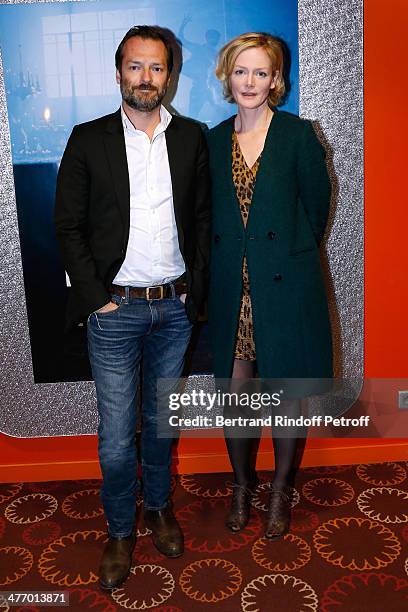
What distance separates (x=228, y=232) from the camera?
2135mm

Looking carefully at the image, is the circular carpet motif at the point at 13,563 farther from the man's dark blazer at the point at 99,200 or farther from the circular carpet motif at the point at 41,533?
the man's dark blazer at the point at 99,200

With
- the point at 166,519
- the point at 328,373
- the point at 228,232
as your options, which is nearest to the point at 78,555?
the point at 166,519

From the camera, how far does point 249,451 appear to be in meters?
2.43

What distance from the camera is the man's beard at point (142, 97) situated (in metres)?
1.92

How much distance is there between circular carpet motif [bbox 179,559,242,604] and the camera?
2057mm

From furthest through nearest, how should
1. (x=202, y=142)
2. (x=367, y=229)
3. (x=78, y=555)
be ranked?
1. (x=367, y=229)
2. (x=78, y=555)
3. (x=202, y=142)

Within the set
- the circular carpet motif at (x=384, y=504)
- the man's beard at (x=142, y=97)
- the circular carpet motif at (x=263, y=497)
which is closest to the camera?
the man's beard at (x=142, y=97)

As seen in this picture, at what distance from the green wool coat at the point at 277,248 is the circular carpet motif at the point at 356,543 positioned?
23.7 inches

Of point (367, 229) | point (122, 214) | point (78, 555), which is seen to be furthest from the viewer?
point (367, 229)

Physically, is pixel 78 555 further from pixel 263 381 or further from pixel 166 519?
pixel 263 381

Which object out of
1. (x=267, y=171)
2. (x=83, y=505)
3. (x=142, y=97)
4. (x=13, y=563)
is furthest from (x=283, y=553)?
(x=142, y=97)

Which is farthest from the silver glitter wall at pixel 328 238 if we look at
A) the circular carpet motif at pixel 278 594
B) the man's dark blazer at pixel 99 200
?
the circular carpet motif at pixel 278 594

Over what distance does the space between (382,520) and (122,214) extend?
4.87 feet

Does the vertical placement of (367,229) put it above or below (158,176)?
below
